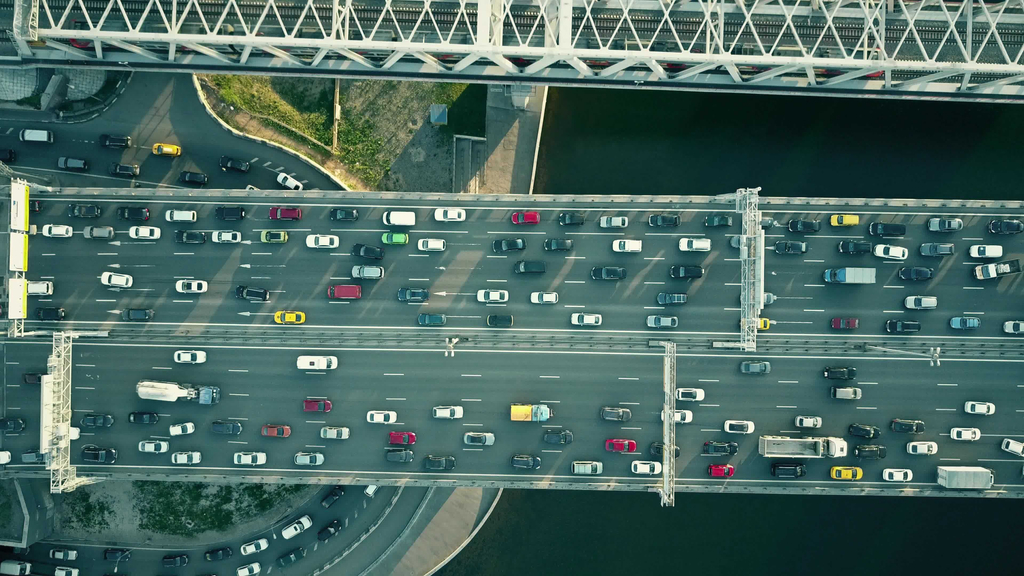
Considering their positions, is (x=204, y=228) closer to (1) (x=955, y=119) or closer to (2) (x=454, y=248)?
(2) (x=454, y=248)

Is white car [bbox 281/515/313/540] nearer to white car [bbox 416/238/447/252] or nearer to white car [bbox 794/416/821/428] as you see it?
white car [bbox 416/238/447/252]

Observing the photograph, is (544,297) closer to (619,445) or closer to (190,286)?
(619,445)

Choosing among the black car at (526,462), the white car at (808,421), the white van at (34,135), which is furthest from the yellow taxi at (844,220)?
the white van at (34,135)

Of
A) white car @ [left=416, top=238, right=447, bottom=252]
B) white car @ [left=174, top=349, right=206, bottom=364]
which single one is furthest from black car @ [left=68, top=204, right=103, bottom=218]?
white car @ [left=416, top=238, right=447, bottom=252]

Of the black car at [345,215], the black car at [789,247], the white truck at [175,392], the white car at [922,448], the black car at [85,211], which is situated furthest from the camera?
the black car at [345,215]

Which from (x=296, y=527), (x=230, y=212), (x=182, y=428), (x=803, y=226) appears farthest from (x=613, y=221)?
(x=296, y=527)

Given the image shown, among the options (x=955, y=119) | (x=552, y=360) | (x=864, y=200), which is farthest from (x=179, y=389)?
(x=955, y=119)

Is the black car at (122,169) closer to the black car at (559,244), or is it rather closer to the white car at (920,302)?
the black car at (559,244)
